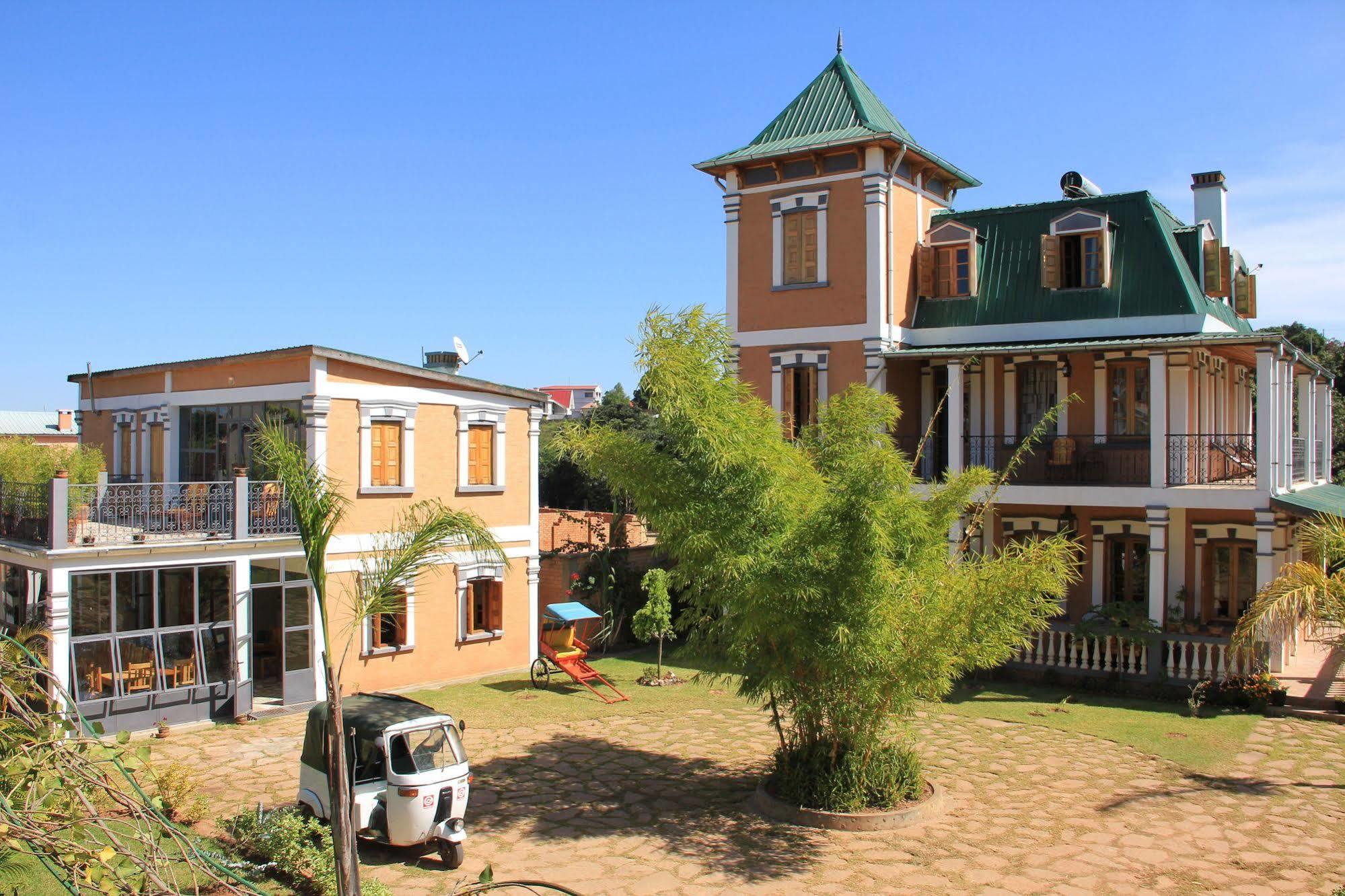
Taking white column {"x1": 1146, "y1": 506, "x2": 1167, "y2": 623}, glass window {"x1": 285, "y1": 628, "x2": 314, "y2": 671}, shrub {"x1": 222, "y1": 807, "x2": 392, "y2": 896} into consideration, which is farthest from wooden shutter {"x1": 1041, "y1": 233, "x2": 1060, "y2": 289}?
shrub {"x1": 222, "y1": 807, "x2": 392, "y2": 896}

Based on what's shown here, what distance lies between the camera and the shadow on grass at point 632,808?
38.4 ft

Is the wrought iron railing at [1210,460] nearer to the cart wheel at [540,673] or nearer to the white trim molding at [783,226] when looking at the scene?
the white trim molding at [783,226]

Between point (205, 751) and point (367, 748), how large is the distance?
227 inches

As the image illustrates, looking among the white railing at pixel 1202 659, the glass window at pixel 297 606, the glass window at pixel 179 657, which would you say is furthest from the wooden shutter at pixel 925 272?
the glass window at pixel 179 657

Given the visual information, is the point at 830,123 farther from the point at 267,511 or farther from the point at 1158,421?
the point at 267,511

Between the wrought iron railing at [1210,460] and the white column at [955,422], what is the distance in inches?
148

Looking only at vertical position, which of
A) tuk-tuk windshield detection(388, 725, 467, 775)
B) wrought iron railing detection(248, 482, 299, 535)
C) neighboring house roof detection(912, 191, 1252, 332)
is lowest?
tuk-tuk windshield detection(388, 725, 467, 775)

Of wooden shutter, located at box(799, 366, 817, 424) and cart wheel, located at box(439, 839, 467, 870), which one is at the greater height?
wooden shutter, located at box(799, 366, 817, 424)

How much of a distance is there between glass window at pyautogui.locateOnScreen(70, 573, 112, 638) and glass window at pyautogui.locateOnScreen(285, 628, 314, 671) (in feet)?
10.9

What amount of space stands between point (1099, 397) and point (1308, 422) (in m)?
5.82

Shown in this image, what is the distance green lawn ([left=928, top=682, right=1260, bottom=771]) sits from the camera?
1562 centimetres

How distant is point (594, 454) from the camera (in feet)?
44.4

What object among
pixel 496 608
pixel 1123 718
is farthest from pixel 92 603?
pixel 1123 718

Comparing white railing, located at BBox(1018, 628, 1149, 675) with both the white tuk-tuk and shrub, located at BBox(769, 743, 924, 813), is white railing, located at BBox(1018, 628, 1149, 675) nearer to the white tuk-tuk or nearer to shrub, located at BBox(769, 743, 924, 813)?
shrub, located at BBox(769, 743, 924, 813)
